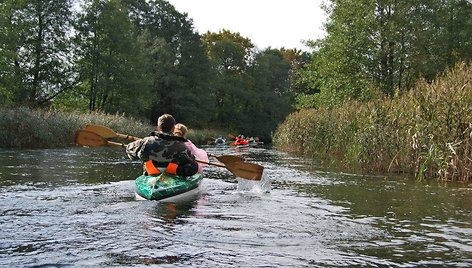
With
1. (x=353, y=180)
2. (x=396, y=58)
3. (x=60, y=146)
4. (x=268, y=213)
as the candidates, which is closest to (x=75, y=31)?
(x=60, y=146)

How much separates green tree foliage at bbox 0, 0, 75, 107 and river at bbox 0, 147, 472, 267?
83.1ft

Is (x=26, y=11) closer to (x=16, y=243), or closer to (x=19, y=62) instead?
(x=19, y=62)

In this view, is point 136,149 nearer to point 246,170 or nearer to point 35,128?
point 246,170

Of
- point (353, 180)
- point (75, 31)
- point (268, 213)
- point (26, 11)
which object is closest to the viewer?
point (268, 213)

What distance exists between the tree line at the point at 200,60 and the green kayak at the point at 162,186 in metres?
7.21

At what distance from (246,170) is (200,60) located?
40711 millimetres

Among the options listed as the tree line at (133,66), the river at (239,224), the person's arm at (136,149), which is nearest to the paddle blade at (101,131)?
the river at (239,224)

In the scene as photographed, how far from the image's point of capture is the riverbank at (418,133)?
991 cm

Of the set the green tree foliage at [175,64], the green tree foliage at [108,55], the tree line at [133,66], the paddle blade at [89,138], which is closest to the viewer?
the paddle blade at [89,138]

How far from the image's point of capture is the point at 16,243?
4.74 m

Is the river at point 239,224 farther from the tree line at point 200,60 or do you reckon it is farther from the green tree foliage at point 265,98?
the green tree foliage at point 265,98

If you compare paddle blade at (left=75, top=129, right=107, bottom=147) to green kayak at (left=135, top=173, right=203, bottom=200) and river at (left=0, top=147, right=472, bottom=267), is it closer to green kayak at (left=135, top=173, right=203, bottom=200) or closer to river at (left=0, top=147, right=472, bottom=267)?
river at (left=0, top=147, right=472, bottom=267)

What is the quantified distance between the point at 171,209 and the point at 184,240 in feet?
6.53

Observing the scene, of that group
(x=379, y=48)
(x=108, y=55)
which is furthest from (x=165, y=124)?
(x=108, y=55)
